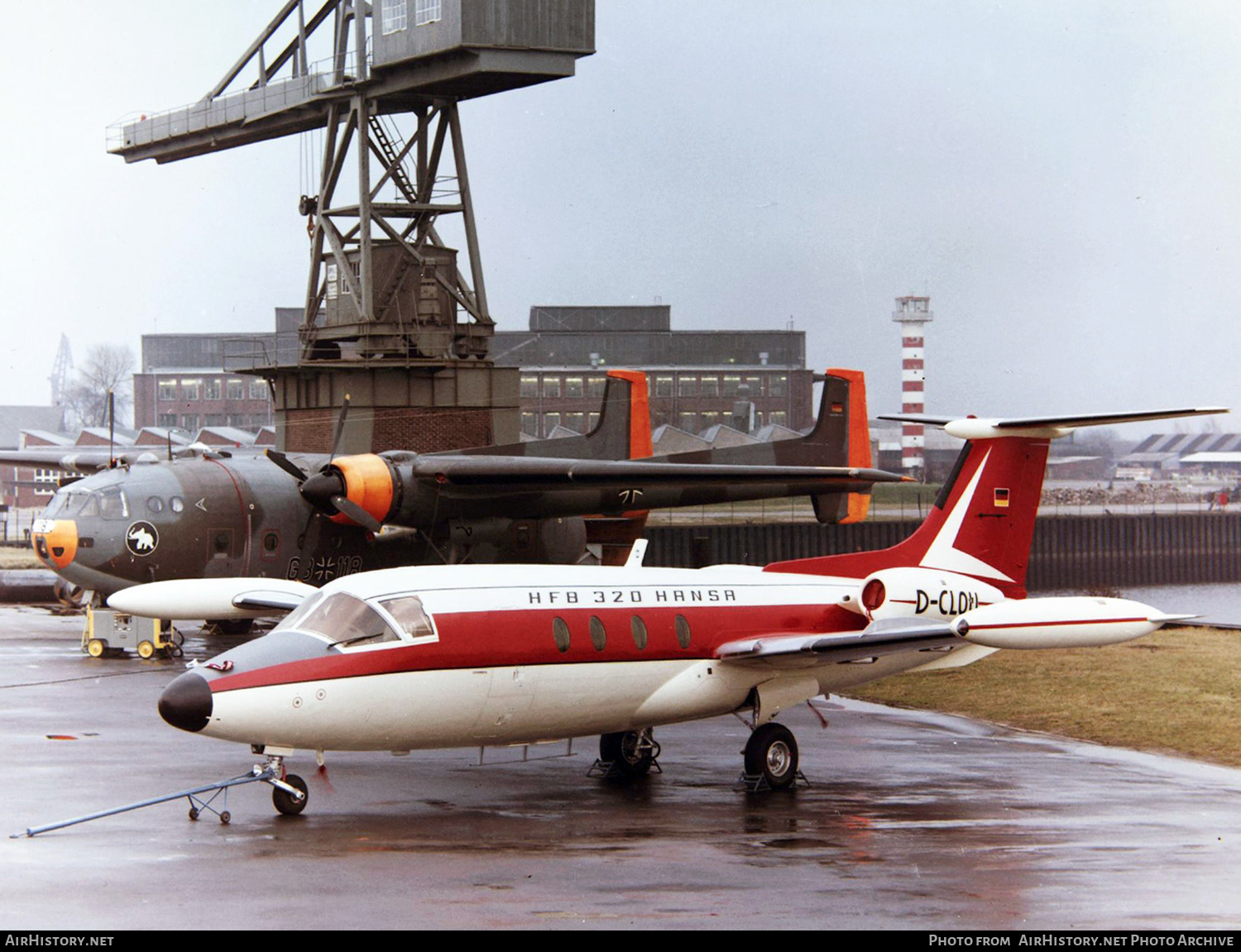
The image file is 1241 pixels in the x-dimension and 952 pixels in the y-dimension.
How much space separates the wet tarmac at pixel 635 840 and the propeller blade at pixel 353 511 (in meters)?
7.13

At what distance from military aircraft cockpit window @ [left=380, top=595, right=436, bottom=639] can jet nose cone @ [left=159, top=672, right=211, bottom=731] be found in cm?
206

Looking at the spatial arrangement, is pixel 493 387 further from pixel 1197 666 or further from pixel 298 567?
pixel 1197 666

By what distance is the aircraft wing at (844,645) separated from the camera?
1641 centimetres

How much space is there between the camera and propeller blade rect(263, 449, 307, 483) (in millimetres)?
28188

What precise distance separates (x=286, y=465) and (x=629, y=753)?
13.1 m

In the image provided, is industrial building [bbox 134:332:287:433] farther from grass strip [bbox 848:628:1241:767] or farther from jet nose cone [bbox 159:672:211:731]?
jet nose cone [bbox 159:672:211:731]

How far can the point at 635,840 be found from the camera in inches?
560

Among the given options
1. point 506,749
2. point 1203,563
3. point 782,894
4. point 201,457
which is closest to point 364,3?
point 201,457

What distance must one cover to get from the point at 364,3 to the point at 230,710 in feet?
121

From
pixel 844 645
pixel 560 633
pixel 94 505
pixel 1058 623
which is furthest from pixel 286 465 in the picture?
pixel 1058 623

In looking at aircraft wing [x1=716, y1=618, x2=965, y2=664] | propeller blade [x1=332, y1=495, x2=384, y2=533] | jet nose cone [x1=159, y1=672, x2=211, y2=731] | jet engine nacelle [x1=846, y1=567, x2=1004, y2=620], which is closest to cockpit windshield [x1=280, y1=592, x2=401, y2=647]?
jet nose cone [x1=159, y1=672, x2=211, y2=731]

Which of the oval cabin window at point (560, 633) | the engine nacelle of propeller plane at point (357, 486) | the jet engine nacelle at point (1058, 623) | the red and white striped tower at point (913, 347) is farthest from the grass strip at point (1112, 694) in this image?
the red and white striped tower at point (913, 347)

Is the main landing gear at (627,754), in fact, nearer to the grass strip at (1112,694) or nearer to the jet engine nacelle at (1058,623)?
the jet engine nacelle at (1058,623)

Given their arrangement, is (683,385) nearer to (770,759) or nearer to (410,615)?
(770,759)
